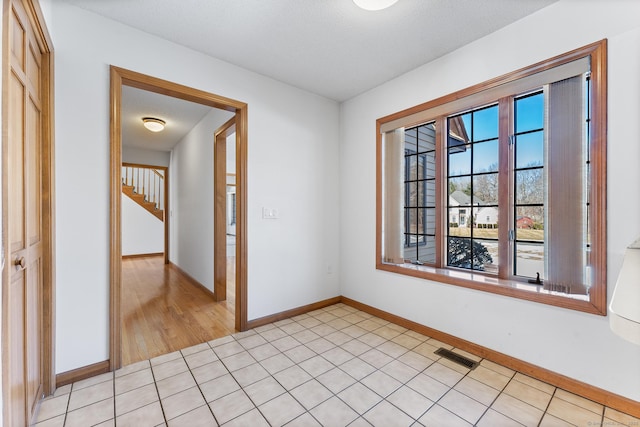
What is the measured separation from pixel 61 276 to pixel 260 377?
1.57m

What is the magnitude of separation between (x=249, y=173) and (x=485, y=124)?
7.53 feet

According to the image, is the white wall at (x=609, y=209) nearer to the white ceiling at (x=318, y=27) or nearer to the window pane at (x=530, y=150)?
the white ceiling at (x=318, y=27)

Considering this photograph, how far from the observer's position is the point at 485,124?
2.47 meters

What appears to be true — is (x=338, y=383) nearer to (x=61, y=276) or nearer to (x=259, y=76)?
(x=61, y=276)

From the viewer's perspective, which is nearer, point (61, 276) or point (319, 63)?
point (61, 276)

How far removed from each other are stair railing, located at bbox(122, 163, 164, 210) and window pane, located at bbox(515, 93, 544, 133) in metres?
8.31

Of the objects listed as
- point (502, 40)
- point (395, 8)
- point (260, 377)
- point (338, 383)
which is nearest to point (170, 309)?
point (260, 377)

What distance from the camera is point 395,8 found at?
196 cm

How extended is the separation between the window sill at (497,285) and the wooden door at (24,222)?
9.13ft

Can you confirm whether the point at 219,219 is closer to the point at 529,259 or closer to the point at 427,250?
the point at 427,250

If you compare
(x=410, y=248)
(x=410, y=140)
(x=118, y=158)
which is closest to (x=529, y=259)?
(x=410, y=248)

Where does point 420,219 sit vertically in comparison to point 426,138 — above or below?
below

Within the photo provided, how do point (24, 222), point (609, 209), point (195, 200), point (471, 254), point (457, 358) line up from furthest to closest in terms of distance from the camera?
1. point (195, 200)
2. point (471, 254)
3. point (457, 358)
4. point (609, 209)
5. point (24, 222)

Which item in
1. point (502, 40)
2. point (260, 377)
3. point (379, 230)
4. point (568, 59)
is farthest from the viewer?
point (379, 230)
